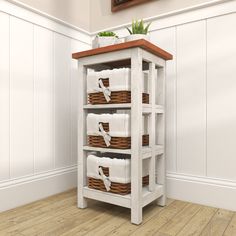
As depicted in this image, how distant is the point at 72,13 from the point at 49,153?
955mm

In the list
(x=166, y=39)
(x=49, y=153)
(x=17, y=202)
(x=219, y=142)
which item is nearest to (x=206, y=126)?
(x=219, y=142)

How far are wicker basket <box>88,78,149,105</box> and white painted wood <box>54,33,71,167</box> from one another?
379 mm

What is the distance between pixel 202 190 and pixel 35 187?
0.94 metres

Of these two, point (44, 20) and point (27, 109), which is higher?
point (44, 20)

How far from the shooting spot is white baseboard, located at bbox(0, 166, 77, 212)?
4.24 ft

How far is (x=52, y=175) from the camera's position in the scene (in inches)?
60.6

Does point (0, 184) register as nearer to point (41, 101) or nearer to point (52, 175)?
point (52, 175)

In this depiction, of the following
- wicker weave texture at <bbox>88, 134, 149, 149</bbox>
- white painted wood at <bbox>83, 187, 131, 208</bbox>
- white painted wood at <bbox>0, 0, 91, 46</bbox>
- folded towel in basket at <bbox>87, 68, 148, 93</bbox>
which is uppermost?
white painted wood at <bbox>0, 0, 91, 46</bbox>

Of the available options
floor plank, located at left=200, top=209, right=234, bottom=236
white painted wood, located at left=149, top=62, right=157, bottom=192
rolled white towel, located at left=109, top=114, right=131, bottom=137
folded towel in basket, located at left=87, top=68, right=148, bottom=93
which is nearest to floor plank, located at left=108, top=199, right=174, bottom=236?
white painted wood, located at left=149, top=62, right=157, bottom=192

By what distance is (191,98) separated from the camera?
143cm

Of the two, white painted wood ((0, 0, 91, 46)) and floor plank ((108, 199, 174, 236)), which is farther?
white painted wood ((0, 0, 91, 46))

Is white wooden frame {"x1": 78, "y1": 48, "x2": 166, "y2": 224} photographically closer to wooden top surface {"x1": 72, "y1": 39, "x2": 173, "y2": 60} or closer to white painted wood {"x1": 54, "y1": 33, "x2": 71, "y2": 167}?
wooden top surface {"x1": 72, "y1": 39, "x2": 173, "y2": 60}

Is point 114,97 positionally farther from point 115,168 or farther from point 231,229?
point 231,229

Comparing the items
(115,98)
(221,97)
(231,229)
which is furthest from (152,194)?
(221,97)
